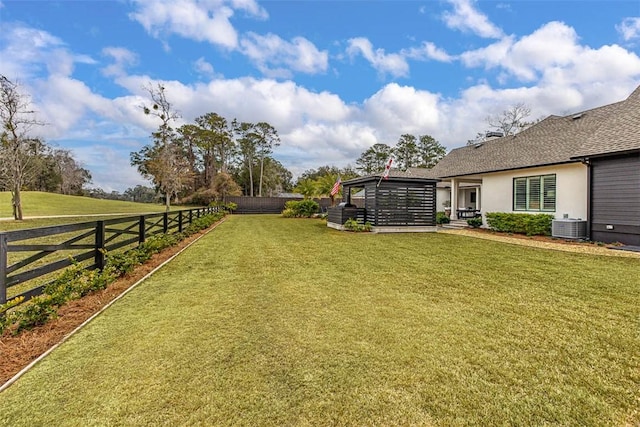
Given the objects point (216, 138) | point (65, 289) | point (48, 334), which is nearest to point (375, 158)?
point (216, 138)

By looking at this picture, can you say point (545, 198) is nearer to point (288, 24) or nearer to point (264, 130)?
point (288, 24)

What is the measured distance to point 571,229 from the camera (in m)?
9.79

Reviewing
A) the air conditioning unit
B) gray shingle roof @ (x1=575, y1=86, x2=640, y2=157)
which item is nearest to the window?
the air conditioning unit

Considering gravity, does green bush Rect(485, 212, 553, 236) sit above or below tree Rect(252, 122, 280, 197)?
below

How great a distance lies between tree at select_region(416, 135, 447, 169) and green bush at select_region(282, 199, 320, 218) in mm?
25733

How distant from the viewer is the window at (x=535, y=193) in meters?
11.4

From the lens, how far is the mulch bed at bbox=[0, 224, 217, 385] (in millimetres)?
2758

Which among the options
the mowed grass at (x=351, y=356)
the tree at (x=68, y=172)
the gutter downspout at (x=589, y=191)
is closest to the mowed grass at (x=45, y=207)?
the tree at (x=68, y=172)

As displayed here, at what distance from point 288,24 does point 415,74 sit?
7.95m

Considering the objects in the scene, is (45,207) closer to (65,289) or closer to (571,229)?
(65,289)

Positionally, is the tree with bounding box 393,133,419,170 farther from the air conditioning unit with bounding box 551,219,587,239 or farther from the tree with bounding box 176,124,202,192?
the air conditioning unit with bounding box 551,219,587,239

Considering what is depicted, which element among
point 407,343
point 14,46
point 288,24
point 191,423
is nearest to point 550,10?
point 288,24

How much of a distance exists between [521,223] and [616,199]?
118 inches

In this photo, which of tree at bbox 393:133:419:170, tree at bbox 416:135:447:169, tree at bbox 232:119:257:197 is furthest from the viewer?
tree at bbox 393:133:419:170
